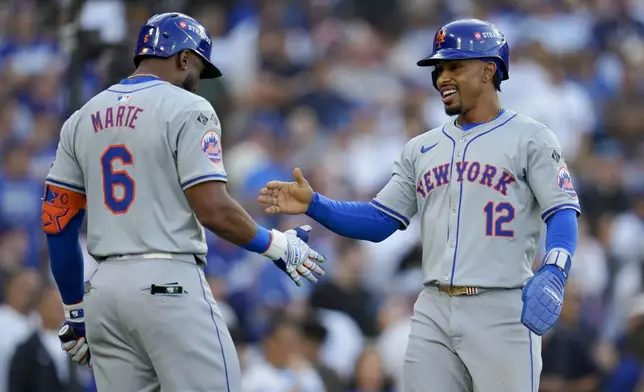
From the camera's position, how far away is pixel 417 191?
5.92 meters

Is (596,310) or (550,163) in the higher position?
(550,163)

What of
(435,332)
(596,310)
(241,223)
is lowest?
(596,310)

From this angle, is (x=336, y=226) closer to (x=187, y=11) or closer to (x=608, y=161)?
(x=608, y=161)

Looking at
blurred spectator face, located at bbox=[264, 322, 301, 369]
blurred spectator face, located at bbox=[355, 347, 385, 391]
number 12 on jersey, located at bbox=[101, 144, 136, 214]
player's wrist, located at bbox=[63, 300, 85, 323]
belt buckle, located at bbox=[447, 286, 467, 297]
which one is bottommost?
blurred spectator face, located at bbox=[355, 347, 385, 391]

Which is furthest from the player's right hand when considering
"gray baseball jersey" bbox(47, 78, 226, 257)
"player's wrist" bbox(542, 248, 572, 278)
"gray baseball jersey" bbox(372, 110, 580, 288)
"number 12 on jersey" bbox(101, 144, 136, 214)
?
"player's wrist" bbox(542, 248, 572, 278)

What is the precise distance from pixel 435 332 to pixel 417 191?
2.36ft

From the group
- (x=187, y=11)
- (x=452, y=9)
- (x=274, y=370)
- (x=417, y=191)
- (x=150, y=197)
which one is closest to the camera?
(x=150, y=197)

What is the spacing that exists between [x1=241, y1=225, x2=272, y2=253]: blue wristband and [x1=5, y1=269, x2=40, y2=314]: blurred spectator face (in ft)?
15.7

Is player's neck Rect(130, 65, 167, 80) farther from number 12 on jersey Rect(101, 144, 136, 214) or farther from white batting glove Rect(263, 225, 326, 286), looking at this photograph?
white batting glove Rect(263, 225, 326, 286)

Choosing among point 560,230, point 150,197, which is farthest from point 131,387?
point 560,230

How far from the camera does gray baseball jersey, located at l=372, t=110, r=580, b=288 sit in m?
5.54

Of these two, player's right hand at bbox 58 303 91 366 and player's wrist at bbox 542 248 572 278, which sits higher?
player's wrist at bbox 542 248 572 278

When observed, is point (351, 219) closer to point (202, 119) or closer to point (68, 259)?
point (202, 119)

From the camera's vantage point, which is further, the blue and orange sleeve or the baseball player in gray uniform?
the blue and orange sleeve
